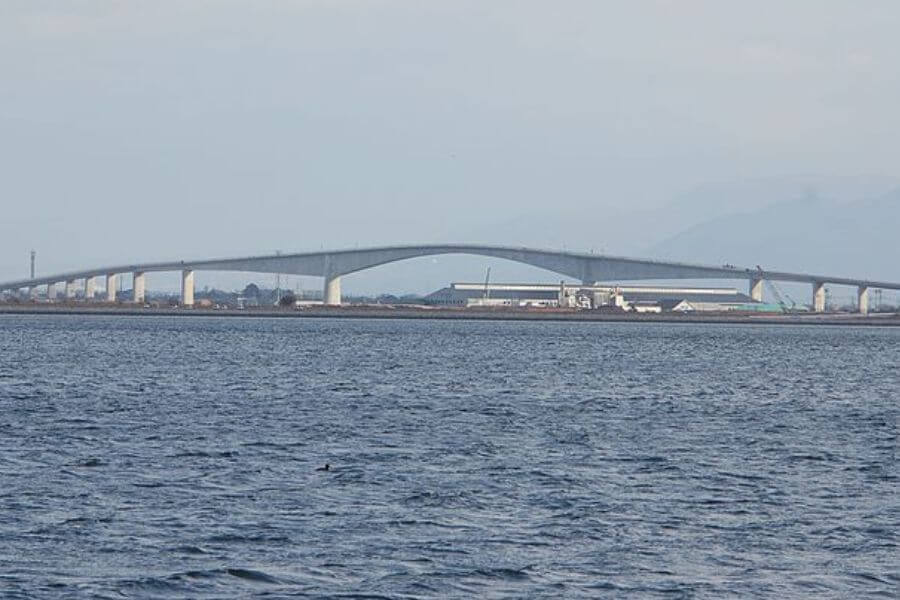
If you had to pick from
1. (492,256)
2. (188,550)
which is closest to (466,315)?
(492,256)

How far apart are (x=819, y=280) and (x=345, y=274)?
41.3m

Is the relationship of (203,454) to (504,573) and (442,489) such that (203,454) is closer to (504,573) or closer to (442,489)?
(442,489)

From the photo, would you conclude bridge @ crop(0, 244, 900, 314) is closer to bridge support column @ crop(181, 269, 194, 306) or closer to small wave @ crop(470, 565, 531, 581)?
bridge support column @ crop(181, 269, 194, 306)

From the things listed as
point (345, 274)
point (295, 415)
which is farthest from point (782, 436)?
point (345, 274)

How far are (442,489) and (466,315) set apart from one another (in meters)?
126

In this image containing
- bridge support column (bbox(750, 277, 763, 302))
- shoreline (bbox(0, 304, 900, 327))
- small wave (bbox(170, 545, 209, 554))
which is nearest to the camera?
small wave (bbox(170, 545, 209, 554))

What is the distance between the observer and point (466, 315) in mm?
146750

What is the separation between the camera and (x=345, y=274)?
152 meters

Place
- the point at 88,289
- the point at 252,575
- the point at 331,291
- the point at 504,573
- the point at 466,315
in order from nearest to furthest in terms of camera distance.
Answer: the point at 252,575 → the point at 504,573 → the point at 466,315 → the point at 331,291 → the point at 88,289

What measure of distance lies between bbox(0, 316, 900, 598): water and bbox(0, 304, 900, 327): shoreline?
101 meters

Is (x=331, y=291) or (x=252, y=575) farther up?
(x=331, y=291)

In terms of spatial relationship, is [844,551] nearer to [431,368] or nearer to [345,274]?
[431,368]

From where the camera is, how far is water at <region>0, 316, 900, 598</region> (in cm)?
1548

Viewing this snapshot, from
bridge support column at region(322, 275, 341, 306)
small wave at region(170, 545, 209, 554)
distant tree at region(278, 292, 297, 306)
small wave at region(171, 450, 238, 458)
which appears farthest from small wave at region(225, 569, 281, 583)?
distant tree at region(278, 292, 297, 306)
